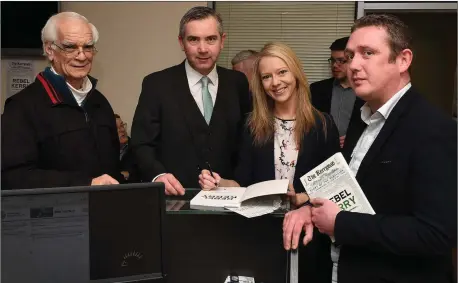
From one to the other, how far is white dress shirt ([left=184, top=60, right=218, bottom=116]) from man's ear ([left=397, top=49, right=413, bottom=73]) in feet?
3.10

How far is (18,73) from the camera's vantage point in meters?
3.65

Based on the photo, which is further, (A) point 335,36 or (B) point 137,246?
(A) point 335,36

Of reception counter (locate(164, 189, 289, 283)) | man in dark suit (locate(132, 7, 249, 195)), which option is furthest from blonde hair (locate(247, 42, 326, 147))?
reception counter (locate(164, 189, 289, 283))

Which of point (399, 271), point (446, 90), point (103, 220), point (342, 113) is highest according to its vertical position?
point (446, 90)

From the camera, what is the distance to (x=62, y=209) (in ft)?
3.46

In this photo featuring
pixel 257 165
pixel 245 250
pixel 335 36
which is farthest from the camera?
pixel 335 36

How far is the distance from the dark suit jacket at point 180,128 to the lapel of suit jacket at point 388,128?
83 centimetres

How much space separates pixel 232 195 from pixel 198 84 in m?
0.80

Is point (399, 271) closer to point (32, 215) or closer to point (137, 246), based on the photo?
point (137, 246)

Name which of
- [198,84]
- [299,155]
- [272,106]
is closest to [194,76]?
[198,84]

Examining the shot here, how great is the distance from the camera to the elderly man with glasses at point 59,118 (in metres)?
1.55

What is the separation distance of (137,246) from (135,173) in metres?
0.94

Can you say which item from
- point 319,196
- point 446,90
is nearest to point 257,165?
point 319,196

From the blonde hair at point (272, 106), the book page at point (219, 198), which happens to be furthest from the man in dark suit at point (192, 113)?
the book page at point (219, 198)
